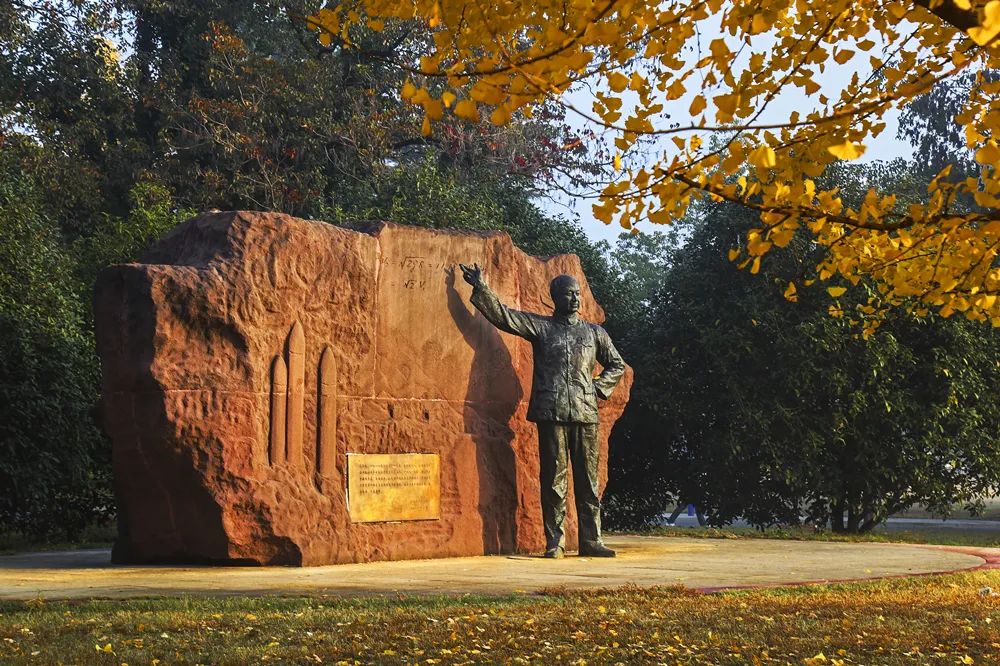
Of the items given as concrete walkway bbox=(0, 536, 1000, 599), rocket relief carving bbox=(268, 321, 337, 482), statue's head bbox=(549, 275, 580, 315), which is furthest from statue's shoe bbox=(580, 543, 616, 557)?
rocket relief carving bbox=(268, 321, 337, 482)

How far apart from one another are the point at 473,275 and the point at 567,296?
0.95 m

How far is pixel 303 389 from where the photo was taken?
11.8 meters

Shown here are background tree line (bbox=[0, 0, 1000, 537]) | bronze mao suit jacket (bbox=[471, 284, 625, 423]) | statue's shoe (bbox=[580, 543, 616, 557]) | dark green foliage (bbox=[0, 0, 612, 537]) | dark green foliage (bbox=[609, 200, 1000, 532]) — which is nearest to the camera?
bronze mao suit jacket (bbox=[471, 284, 625, 423])

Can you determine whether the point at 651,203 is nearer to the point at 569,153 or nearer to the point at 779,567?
the point at 779,567

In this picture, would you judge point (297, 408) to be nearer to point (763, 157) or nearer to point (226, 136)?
point (763, 157)

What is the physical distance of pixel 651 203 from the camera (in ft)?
18.5

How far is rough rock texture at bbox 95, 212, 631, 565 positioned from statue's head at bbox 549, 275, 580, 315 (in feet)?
3.04

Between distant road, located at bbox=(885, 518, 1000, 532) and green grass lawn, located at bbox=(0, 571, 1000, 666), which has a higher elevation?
distant road, located at bbox=(885, 518, 1000, 532)

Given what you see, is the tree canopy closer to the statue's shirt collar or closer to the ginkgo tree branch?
the ginkgo tree branch

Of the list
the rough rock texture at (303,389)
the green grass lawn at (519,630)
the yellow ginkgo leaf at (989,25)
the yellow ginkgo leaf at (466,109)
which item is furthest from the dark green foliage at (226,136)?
the yellow ginkgo leaf at (989,25)

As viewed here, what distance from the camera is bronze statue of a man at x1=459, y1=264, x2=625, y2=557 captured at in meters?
12.6

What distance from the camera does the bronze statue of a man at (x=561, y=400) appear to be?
12.6 meters

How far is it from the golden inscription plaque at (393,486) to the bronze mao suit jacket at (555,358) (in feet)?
3.81

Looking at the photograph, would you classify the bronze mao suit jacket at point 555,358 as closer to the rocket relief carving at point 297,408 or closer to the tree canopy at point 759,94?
the rocket relief carving at point 297,408
